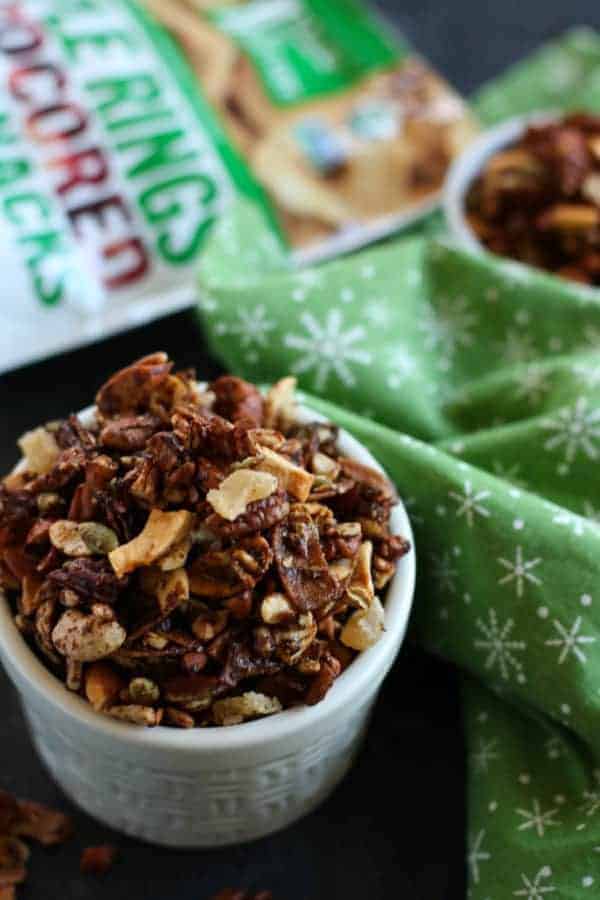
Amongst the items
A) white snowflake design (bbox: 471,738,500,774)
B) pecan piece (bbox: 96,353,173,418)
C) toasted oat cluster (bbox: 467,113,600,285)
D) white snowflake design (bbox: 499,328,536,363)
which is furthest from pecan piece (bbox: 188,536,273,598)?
toasted oat cluster (bbox: 467,113,600,285)

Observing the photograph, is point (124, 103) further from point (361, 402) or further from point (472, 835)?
point (472, 835)

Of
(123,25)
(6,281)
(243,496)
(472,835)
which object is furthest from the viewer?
(123,25)

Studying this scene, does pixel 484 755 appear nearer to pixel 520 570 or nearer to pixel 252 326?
pixel 520 570

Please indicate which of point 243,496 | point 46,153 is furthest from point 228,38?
point 243,496

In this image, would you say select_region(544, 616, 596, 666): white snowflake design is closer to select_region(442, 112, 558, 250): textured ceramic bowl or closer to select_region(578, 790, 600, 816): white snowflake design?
select_region(578, 790, 600, 816): white snowflake design

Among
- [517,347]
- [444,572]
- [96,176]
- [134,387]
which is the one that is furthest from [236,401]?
[96,176]

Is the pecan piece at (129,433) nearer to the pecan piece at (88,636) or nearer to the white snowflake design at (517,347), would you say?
the pecan piece at (88,636)
